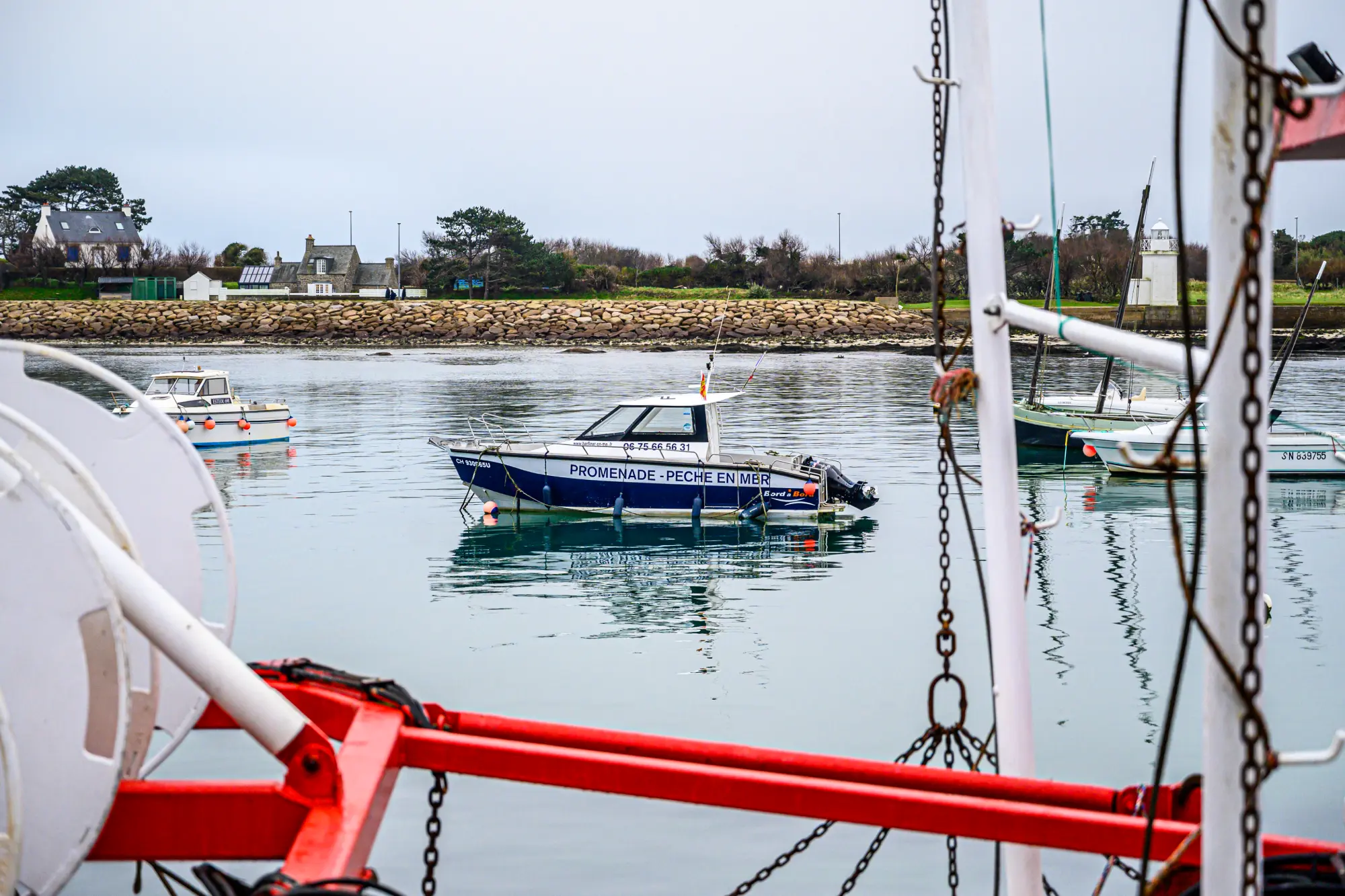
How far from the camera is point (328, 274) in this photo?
116 m

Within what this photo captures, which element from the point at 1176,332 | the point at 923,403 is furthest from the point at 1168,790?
the point at 1176,332

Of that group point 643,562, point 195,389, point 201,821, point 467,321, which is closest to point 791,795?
point 201,821

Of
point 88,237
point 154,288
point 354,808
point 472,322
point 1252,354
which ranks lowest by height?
point 354,808

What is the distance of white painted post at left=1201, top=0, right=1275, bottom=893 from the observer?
3.02 m

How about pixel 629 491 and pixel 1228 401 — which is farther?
pixel 629 491

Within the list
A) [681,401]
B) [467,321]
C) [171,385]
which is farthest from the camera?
[467,321]

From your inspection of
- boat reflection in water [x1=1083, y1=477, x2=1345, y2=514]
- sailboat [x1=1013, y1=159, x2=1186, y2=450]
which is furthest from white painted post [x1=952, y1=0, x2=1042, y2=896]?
sailboat [x1=1013, y1=159, x2=1186, y2=450]

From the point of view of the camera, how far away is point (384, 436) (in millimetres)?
36250

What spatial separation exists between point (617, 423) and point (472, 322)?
2964 inches

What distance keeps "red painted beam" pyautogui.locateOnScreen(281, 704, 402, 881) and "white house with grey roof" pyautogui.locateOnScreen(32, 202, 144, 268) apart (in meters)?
123

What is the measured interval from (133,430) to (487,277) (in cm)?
10452

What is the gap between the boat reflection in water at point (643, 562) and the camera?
16.8 meters

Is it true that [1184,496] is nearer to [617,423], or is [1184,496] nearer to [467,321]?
[617,423]

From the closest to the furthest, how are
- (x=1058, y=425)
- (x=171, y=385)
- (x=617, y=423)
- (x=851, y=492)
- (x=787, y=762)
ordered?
(x=787, y=762)
(x=851, y=492)
(x=617, y=423)
(x=1058, y=425)
(x=171, y=385)
